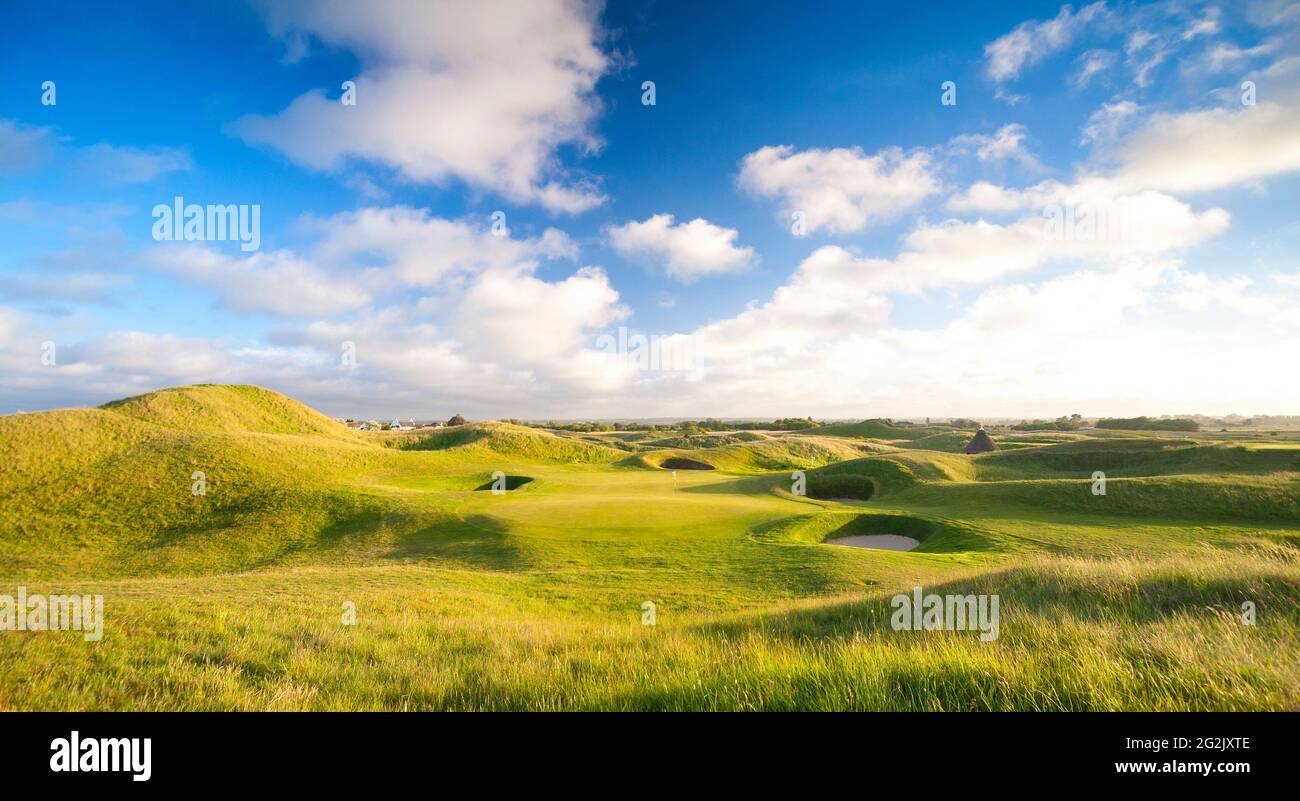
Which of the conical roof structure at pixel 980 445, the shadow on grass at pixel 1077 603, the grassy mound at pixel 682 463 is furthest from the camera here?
the conical roof structure at pixel 980 445

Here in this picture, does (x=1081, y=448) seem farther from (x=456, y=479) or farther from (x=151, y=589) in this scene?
(x=151, y=589)

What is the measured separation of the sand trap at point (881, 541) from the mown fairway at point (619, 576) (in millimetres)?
592

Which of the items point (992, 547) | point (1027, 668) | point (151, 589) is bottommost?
point (992, 547)

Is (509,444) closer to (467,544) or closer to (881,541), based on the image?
(467,544)

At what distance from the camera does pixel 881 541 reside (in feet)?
86.1

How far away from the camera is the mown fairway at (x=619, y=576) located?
5387 mm

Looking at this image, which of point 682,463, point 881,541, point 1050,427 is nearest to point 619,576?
point 881,541

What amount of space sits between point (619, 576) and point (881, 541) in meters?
15.1

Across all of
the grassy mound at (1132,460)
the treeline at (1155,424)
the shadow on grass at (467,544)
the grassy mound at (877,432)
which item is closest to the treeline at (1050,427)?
the treeline at (1155,424)

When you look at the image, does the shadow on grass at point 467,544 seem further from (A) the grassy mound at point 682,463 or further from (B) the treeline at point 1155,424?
(B) the treeline at point 1155,424

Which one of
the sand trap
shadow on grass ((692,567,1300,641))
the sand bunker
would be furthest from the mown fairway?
the sand bunker
